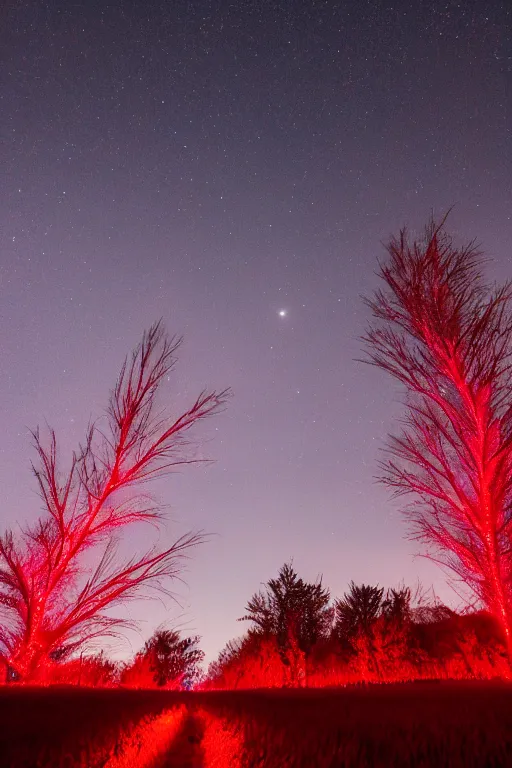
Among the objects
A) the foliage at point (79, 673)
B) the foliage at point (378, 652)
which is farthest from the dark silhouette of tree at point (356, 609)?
the foliage at point (79, 673)

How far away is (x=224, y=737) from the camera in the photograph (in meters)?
7.29

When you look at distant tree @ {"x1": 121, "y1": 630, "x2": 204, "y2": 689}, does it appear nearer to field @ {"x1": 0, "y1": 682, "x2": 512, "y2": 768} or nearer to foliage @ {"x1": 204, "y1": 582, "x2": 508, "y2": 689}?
foliage @ {"x1": 204, "y1": 582, "x2": 508, "y2": 689}

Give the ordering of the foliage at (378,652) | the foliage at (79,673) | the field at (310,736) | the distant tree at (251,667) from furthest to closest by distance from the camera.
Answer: the distant tree at (251,667) < the foliage at (378,652) < the foliage at (79,673) < the field at (310,736)

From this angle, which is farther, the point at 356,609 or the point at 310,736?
the point at 356,609

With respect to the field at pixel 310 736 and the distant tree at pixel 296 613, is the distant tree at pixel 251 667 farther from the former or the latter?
the field at pixel 310 736

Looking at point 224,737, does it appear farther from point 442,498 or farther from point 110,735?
point 442,498

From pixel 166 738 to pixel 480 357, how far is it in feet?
37.0

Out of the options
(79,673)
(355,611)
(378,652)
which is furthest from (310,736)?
(355,611)

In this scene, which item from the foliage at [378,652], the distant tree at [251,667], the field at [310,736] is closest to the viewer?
the field at [310,736]

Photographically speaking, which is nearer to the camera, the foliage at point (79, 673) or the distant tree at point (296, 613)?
the foliage at point (79, 673)

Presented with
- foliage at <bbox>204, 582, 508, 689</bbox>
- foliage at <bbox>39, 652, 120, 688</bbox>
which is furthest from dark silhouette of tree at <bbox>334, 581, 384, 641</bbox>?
foliage at <bbox>39, 652, 120, 688</bbox>

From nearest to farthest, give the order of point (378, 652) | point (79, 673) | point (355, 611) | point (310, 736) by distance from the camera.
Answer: point (310, 736)
point (79, 673)
point (378, 652)
point (355, 611)

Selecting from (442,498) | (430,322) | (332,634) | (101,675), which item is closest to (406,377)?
(430,322)

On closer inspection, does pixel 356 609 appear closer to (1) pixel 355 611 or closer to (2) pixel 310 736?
(1) pixel 355 611
